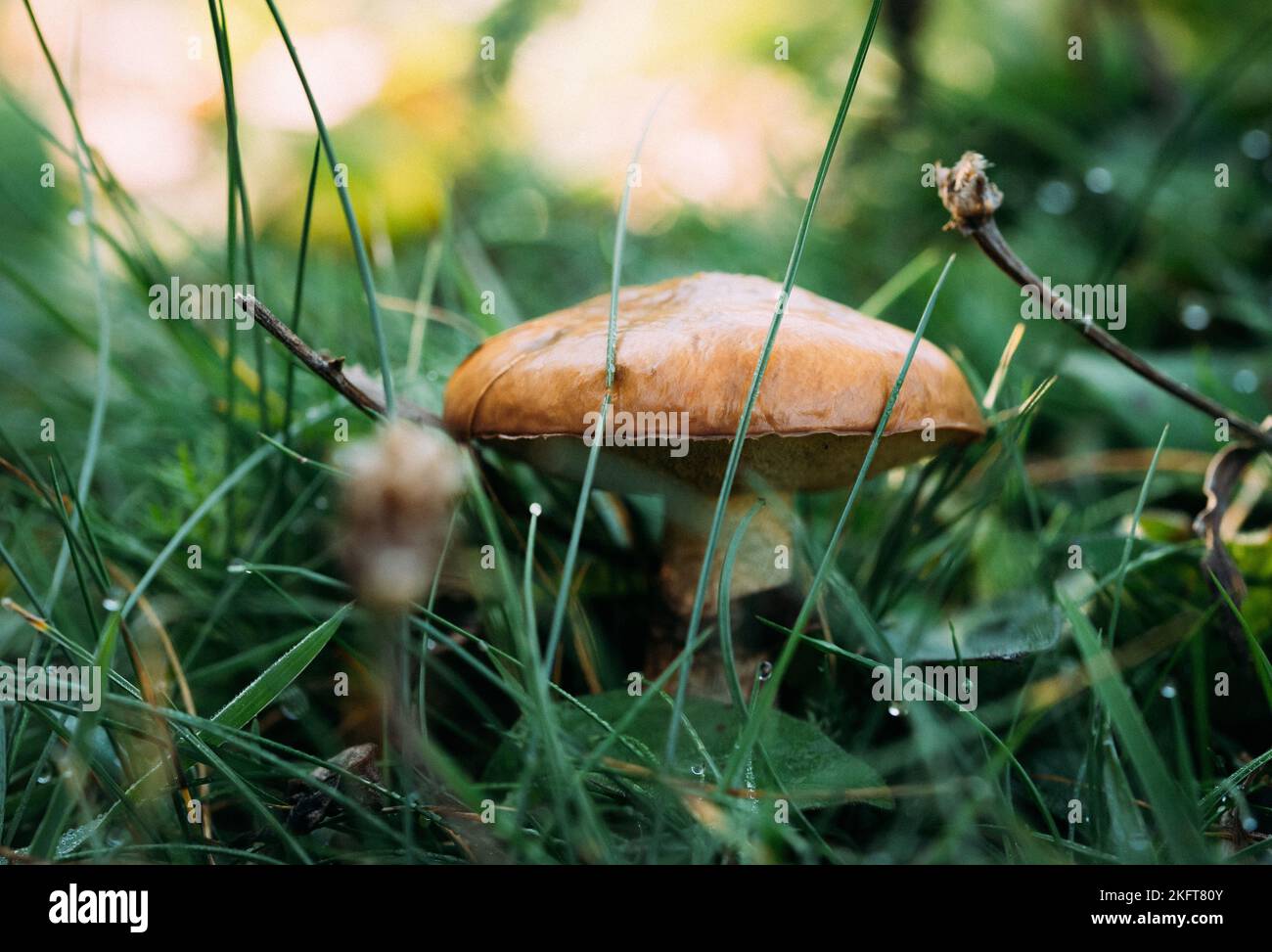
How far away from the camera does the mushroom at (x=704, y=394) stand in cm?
97

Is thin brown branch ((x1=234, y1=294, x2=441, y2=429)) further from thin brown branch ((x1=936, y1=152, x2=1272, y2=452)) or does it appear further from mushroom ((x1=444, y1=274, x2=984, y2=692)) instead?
thin brown branch ((x1=936, y1=152, x2=1272, y2=452))

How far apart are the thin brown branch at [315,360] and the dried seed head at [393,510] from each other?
582mm

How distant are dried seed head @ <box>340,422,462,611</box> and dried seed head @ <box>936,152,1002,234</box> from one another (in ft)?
2.64

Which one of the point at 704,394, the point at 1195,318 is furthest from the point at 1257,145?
the point at 704,394

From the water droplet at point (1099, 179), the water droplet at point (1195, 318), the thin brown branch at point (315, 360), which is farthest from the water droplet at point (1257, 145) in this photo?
the thin brown branch at point (315, 360)

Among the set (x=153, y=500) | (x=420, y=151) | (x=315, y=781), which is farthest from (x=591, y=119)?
(x=315, y=781)

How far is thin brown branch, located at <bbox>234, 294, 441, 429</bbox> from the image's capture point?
3.32 ft

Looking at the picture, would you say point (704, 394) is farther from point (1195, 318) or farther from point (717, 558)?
point (1195, 318)

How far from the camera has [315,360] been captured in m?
1.09

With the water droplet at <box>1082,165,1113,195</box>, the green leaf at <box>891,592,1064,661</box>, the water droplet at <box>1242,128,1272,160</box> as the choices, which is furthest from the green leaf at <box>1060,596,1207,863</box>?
the water droplet at <box>1242,128,1272,160</box>

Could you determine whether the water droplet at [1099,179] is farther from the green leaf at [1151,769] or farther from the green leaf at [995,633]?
the green leaf at [1151,769]

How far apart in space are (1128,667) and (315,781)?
1078mm

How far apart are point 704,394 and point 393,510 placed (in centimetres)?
54
